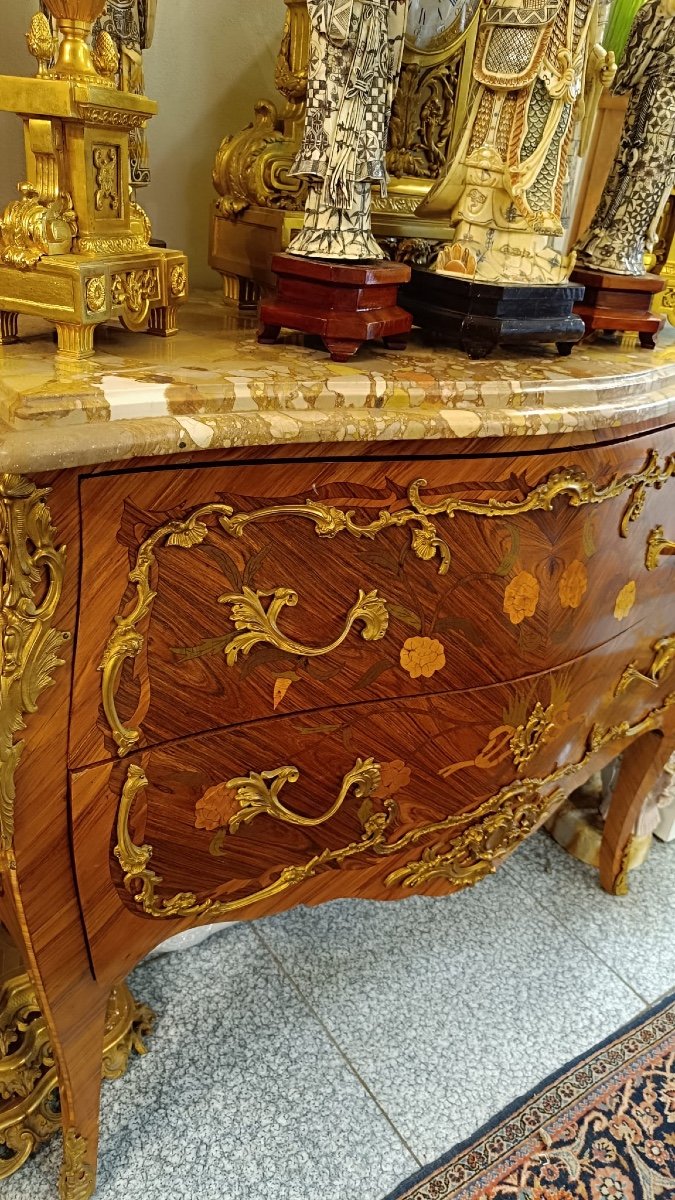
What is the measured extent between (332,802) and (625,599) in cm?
47

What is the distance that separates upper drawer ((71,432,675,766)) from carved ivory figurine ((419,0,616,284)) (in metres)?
0.24

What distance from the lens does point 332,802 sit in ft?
3.03

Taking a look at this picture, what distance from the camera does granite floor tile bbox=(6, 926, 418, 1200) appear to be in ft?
3.55

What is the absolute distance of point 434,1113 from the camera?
47.1 inches

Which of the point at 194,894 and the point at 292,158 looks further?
the point at 292,158

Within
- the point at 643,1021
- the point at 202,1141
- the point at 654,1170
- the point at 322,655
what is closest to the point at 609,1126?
the point at 654,1170

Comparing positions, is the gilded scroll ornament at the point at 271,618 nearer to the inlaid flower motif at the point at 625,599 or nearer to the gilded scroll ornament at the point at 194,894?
the gilded scroll ornament at the point at 194,894

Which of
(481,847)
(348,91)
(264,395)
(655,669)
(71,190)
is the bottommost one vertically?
(481,847)

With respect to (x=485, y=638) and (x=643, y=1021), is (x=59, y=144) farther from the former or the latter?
(x=643, y=1021)

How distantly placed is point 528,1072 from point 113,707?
949mm

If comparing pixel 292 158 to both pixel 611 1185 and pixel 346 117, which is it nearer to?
pixel 346 117

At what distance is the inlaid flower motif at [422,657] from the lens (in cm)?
88

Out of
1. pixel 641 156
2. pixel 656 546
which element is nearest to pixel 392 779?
pixel 656 546

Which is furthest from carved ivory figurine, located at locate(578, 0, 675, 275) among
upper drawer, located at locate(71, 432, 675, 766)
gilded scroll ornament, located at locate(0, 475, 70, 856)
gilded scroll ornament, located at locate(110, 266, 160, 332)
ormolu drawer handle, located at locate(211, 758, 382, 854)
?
gilded scroll ornament, located at locate(0, 475, 70, 856)
